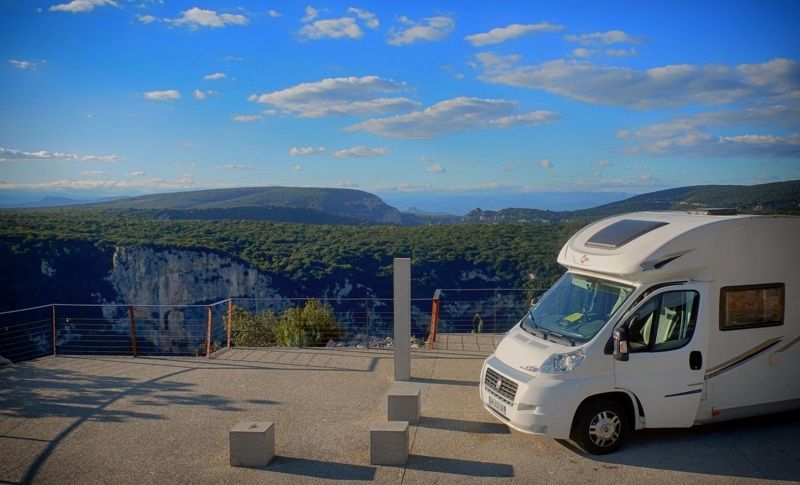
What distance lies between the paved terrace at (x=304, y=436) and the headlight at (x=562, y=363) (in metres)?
0.98

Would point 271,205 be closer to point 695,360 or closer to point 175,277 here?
point 175,277

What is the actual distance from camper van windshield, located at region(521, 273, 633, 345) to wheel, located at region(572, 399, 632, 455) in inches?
28.5

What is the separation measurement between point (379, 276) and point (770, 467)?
3241 centimetres

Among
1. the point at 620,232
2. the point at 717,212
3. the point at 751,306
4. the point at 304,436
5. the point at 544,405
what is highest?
the point at 717,212

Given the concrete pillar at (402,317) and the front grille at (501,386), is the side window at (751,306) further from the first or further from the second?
the concrete pillar at (402,317)

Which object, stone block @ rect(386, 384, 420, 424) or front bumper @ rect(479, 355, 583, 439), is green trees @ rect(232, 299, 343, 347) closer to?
stone block @ rect(386, 384, 420, 424)

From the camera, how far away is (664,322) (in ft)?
23.2

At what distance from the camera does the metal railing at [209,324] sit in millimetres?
13609

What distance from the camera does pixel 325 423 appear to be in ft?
27.7

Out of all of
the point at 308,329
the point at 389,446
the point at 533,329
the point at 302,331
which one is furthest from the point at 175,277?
the point at 389,446

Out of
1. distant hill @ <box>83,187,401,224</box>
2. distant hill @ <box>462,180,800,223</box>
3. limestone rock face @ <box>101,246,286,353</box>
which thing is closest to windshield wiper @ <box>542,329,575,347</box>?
distant hill @ <box>462,180,800,223</box>

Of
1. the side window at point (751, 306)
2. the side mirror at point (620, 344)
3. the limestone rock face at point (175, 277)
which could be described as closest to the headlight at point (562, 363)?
the side mirror at point (620, 344)

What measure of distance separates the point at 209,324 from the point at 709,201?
52.6ft

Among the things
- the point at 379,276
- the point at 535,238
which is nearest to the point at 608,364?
the point at 535,238
